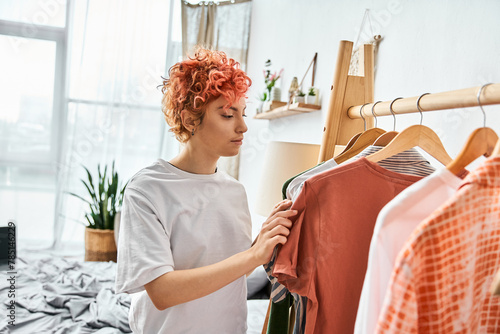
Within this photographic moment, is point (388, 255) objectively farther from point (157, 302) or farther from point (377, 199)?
point (157, 302)

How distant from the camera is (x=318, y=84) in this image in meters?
2.47

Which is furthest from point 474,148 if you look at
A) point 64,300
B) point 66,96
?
point 66,96

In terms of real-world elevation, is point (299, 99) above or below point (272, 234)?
above

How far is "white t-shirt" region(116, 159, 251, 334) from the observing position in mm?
1056

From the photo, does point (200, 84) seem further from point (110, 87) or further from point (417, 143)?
point (110, 87)

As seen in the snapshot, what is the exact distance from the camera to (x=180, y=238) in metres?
1.15

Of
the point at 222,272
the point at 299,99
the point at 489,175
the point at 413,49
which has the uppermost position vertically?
the point at 413,49

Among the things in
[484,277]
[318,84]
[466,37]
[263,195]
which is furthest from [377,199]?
[318,84]

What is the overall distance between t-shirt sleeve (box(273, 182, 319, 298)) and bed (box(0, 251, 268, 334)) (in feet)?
3.16

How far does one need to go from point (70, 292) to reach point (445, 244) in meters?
2.32

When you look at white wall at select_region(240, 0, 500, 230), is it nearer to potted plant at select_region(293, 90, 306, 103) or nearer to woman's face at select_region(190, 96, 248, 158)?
potted plant at select_region(293, 90, 306, 103)

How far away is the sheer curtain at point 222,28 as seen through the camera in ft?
14.3

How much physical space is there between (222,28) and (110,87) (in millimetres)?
1429

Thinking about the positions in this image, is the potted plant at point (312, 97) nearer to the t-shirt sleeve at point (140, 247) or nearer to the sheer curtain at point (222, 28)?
the t-shirt sleeve at point (140, 247)
